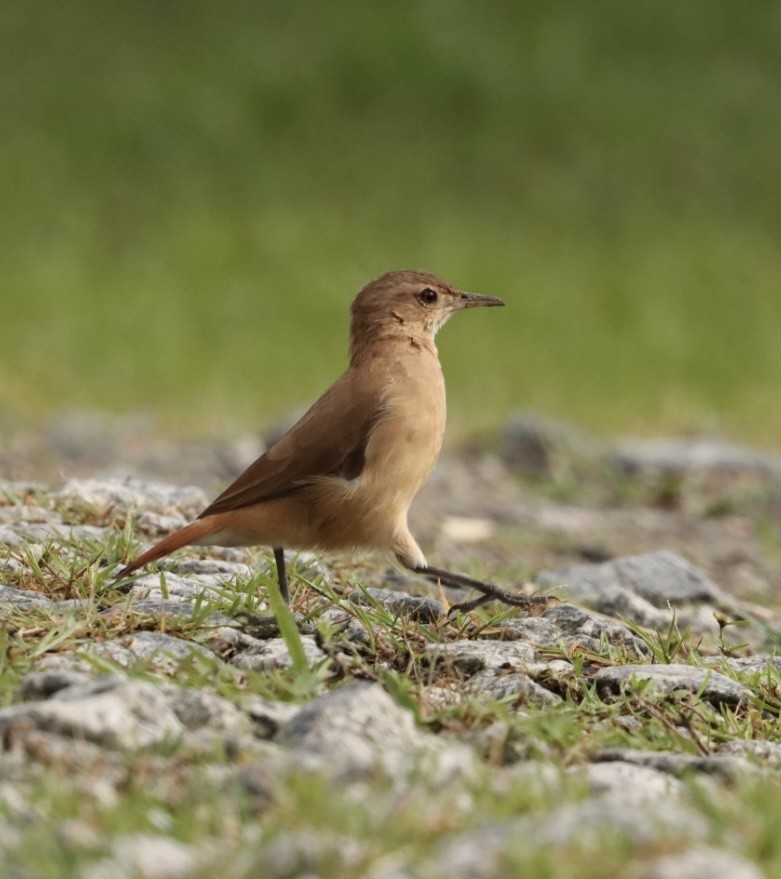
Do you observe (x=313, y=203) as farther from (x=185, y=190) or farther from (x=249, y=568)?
(x=249, y=568)

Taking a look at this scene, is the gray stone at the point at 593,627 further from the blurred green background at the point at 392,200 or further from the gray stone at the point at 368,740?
the blurred green background at the point at 392,200

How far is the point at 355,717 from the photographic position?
3516mm

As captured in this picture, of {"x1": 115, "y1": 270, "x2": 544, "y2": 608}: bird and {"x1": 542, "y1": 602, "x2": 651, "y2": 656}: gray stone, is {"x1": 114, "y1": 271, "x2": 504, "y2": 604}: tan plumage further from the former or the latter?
{"x1": 542, "y1": 602, "x2": 651, "y2": 656}: gray stone

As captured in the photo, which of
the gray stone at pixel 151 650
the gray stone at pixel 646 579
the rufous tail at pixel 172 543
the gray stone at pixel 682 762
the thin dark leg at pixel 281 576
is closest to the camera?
the gray stone at pixel 682 762

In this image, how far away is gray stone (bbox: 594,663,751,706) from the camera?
14.3 feet

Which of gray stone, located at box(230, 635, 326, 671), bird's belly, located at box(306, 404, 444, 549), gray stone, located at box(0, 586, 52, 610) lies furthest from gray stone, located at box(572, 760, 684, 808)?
gray stone, located at box(0, 586, 52, 610)

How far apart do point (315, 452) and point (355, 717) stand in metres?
1.63

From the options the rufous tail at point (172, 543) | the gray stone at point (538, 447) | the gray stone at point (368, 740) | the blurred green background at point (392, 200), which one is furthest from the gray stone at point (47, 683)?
the blurred green background at point (392, 200)

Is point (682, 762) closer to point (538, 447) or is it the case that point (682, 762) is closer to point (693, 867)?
point (693, 867)

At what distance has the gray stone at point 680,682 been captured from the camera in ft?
14.3

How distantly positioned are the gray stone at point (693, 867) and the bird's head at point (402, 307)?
10.3 ft

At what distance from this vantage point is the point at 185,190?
1773cm

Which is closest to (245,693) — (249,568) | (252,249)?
(249,568)

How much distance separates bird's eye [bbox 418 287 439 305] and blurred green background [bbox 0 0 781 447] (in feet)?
20.1
